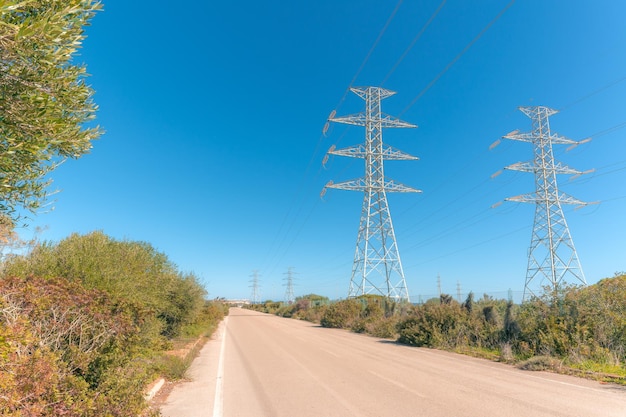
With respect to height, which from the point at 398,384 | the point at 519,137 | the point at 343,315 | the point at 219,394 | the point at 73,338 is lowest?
the point at 219,394

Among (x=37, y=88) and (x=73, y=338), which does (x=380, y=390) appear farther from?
(x=37, y=88)

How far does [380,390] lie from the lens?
9.18m

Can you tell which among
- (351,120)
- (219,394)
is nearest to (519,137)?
(351,120)

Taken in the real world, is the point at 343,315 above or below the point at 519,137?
below

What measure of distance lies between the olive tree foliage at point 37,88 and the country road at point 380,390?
538cm

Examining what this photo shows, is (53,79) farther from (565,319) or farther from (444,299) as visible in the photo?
(444,299)

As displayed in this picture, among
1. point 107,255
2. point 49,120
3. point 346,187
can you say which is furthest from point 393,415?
point 346,187

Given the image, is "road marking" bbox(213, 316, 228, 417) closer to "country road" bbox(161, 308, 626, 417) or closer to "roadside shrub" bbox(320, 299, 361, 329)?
"country road" bbox(161, 308, 626, 417)

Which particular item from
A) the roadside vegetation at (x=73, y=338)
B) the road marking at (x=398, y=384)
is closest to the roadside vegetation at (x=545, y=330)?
the road marking at (x=398, y=384)

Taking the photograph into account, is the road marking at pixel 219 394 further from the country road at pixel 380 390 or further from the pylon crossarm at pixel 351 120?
Result: the pylon crossarm at pixel 351 120

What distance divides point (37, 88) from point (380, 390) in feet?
29.6

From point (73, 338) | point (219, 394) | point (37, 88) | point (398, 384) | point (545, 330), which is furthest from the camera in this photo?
point (545, 330)

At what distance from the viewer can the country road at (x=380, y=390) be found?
24.2ft

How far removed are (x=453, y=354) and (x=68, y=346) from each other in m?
15.6
